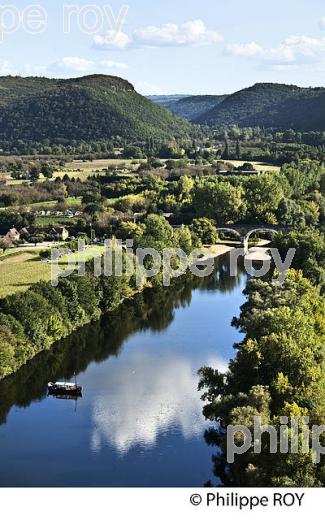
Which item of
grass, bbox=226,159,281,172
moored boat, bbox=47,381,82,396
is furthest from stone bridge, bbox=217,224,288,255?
moored boat, bbox=47,381,82,396

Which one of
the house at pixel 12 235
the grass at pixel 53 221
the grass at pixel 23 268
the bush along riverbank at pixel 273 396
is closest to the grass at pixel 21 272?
the grass at pixel 23 268

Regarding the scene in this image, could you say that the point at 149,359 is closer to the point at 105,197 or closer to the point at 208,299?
the point at 208,299

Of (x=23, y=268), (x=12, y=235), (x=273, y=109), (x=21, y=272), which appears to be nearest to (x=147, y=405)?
(x=21, y=272)

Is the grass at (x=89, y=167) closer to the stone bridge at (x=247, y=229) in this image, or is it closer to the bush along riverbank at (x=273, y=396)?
the stone bridge at (x=247, y=229)

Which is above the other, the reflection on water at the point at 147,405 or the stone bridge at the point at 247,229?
the stone bridge at the point at 247,229

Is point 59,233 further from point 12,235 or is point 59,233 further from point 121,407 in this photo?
point 121,407

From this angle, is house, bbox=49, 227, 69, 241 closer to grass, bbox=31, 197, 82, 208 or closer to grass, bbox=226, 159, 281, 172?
grass, bbox=31, 197, 82, 208
